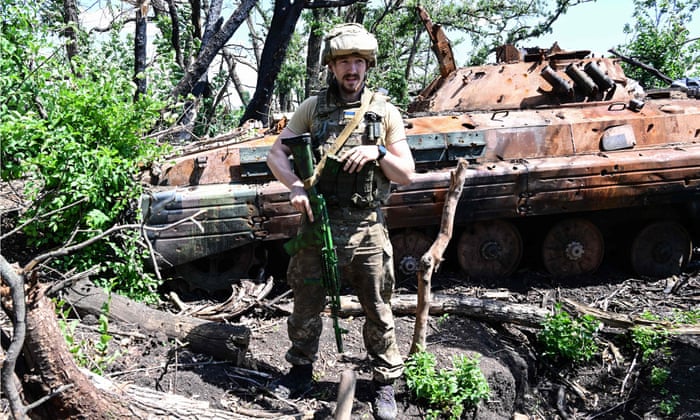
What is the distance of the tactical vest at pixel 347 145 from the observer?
3895 mm

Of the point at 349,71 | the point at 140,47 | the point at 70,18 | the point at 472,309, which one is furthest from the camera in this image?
the point at 140,47

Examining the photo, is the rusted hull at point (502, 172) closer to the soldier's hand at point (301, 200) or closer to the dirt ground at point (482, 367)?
the dirt ground at point (482, 367)

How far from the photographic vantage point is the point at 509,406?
4.89 m

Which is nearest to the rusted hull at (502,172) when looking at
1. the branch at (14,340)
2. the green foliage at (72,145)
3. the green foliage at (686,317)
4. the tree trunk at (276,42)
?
the green foliage at (72,145)

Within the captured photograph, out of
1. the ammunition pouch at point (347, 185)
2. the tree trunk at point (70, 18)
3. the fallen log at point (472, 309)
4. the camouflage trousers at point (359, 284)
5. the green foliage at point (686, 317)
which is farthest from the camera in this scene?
the tree trunk at point (70, 18)

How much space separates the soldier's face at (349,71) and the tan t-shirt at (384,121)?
0.23 metres

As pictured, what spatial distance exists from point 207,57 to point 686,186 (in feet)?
23.0

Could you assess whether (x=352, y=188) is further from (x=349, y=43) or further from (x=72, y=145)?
(x=72, y=145)

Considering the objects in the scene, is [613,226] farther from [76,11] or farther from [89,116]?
[76,11]

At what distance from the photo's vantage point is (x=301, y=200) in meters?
3.81

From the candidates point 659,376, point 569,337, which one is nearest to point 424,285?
point 569,337

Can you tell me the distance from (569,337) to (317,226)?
9.52 feet

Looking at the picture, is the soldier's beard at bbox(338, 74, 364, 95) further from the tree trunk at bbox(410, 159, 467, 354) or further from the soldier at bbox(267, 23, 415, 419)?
the tree trunk at bbox(410, 159, 467, 354)

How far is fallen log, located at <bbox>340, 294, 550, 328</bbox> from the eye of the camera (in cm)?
592
